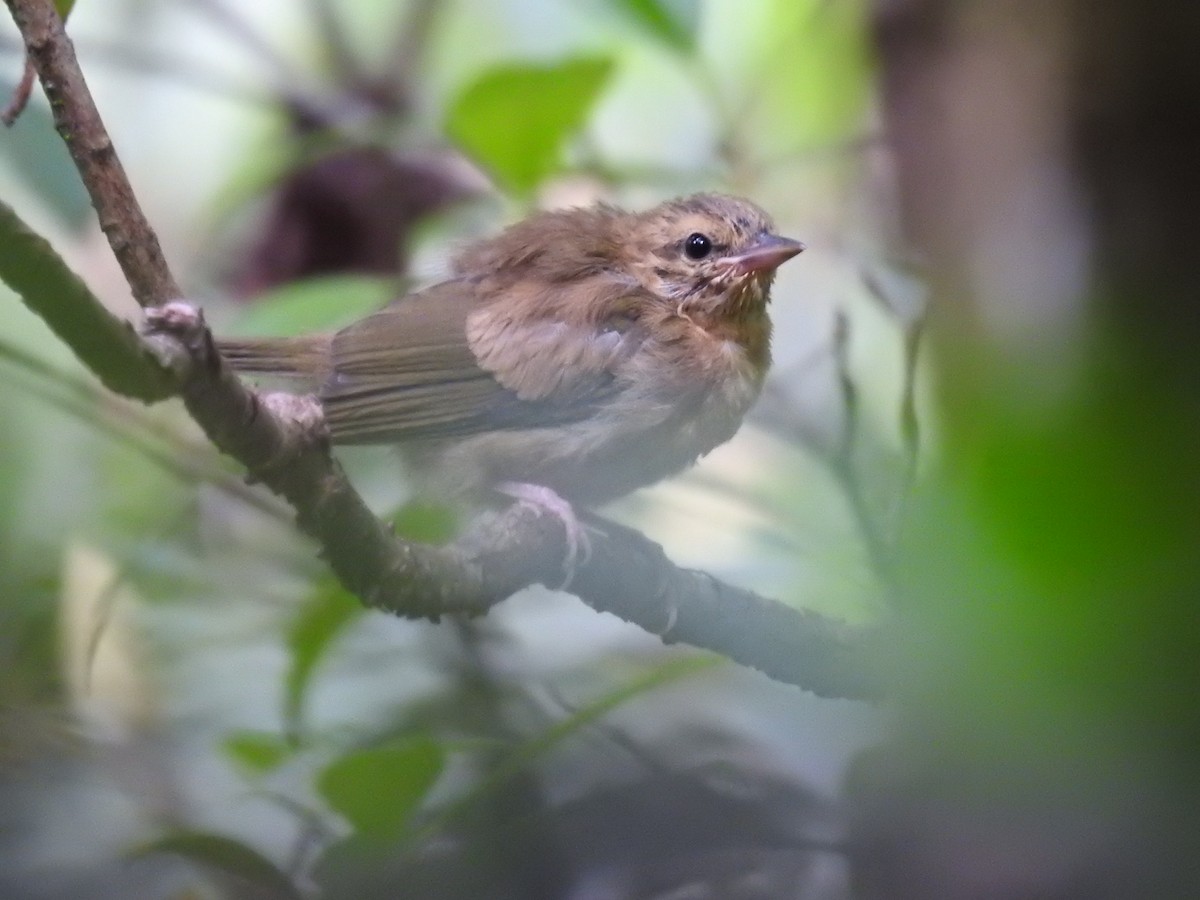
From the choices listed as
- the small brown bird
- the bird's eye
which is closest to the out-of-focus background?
the small brown bird

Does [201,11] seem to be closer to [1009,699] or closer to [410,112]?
[410,112]

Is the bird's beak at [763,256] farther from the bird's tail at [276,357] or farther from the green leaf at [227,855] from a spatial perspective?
the green leaf at [227,855]

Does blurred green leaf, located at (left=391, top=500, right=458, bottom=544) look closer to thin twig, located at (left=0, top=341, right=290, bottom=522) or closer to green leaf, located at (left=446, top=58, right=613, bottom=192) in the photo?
thin twig, located at (left=0, top=341, right=290, bottom=522)

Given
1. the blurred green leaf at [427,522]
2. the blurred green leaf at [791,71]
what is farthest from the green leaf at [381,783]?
the blurred green leaf at [791,71]

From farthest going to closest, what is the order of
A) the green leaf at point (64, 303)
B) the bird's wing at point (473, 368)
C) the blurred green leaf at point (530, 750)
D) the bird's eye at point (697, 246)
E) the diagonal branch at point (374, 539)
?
1. the bird's eye at point (697, 246)
2. the bird's wing at point (473, 368)
3. the blurred green leaf at point (530, 750)
4. the diagonal branch at point (374, 539)
5. the green leaf at point (64, 303)

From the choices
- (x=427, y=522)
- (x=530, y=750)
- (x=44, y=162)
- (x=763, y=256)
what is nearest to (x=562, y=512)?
(x=427, y=522)

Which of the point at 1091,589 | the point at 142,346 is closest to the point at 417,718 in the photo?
the point at 142,346

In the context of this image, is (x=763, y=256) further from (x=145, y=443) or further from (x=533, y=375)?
(x=145, y=443)
